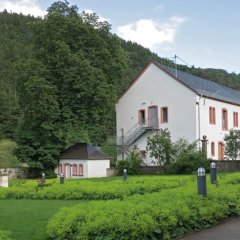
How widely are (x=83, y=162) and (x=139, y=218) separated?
44.0 m

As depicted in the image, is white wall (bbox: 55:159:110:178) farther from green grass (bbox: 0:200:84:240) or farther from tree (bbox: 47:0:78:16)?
green grass (bbox: 0:200:84:240)

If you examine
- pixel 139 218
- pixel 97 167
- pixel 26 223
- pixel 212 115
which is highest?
pixel 212 115

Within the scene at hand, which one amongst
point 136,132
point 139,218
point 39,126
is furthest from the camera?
point 136,132

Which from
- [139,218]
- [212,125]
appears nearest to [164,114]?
[212,125]

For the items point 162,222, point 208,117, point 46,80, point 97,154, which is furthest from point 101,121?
point 162,222

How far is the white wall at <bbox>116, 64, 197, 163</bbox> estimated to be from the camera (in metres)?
50.6

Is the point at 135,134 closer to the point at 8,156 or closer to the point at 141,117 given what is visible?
the point at 141,117

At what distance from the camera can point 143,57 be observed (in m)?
92.4

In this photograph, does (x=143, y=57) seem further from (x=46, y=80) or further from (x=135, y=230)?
(x=135, y=230)

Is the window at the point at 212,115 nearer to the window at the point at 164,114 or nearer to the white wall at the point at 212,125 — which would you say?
the white wall at the point at 212,125

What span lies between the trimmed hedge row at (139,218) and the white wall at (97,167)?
4068 centimetres

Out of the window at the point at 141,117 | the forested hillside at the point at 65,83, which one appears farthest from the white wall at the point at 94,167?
the window at the point at 141,117

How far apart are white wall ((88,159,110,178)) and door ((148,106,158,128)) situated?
21.0ft

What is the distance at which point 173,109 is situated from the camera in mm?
51844
